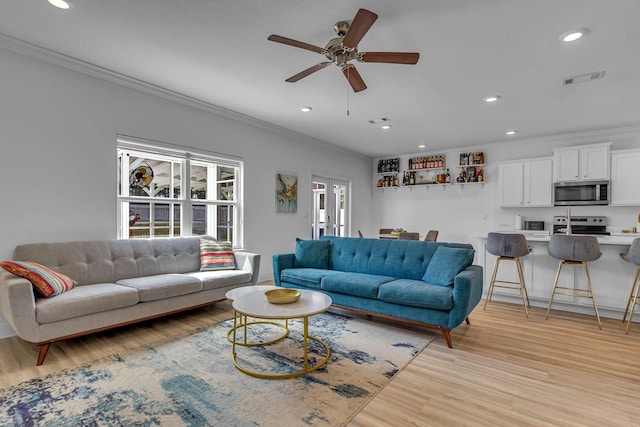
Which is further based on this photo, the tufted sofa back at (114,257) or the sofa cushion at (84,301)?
the tufted sofa back at (114,257)

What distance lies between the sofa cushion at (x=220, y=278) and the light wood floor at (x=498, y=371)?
37 centimetres

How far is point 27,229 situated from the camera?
3.04 meters

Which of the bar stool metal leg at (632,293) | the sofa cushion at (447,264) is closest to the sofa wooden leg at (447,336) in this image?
the sofa cushion at (447,264)

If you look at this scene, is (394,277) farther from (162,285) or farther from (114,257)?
(114,257)

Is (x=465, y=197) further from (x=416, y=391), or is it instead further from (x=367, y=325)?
(x=416, y=391)

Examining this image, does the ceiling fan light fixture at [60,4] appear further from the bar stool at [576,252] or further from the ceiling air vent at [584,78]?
the bar stool at [576,252]

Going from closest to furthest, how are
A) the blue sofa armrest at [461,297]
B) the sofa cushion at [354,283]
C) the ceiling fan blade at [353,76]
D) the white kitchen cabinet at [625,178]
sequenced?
the ceiling fan blade at [353,76], the blue sofa armrest at [461,297], the sofa cushion at [354,283], the white kitchen cabinet at [625,178]

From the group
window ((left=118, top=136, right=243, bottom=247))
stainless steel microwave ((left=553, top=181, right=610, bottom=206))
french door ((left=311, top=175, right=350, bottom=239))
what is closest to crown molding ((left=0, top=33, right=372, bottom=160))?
window ((left=118, top=136, right=243, bottom=247))

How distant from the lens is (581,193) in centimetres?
542

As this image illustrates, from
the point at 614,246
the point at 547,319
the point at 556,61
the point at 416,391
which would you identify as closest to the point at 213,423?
the point at 416,391

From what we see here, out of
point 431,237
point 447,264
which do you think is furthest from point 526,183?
point 447,264

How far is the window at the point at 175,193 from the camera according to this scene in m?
3.90

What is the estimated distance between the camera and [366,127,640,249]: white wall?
5.39 metres

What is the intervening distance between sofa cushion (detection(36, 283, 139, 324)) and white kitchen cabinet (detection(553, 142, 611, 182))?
665 cm
